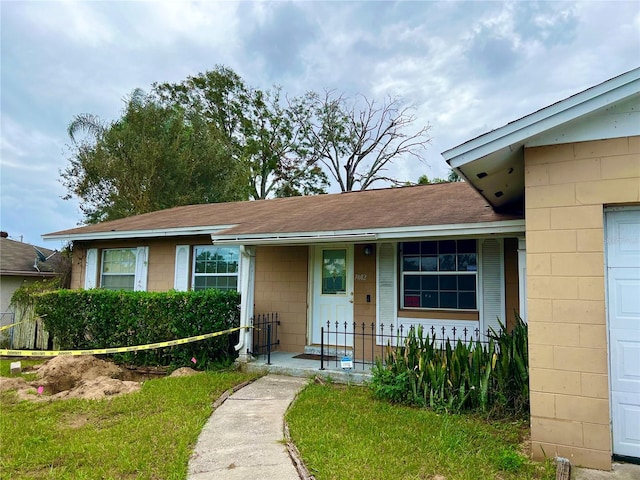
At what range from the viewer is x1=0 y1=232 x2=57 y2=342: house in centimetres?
1165

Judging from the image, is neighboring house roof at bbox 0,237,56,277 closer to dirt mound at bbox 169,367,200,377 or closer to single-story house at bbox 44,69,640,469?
single-story house at bbox 44,69,640,469

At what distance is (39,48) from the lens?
10883 mm

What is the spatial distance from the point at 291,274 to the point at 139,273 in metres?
4.02

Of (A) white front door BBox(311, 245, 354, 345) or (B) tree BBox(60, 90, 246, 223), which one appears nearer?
(A) white front door BBox(311, 245, 354, 345)

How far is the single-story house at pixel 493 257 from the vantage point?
3.63 metres

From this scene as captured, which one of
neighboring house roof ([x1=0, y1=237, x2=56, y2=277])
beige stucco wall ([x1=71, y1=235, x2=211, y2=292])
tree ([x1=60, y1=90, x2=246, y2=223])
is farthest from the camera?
tree ([x1=60, y1=90, x2=246, y2=223])

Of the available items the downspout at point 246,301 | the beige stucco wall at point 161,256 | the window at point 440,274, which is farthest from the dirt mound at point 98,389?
the window at point 440,274

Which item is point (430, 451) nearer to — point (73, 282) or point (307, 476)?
point (307, 476)

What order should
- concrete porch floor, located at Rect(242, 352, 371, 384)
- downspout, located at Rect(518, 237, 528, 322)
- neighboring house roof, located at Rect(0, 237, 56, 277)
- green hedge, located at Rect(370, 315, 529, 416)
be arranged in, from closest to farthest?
green hedge, located at Rect(370, 315, 529, 416), downspout, located at Rect(518, 237, 528, 322), concrete porch floor, located at Rect(242, 352, 371, 384), neighboring house roof, located at Rect(0, 237, 56, 277)

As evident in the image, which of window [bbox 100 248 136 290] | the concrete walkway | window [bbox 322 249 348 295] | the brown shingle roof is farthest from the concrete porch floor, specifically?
window [bbox 100 248 136 290]

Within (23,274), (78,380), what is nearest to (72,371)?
(78,380)

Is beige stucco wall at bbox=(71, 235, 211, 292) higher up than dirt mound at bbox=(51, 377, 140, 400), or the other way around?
beige stucco wall at bbox=(71, 235, 211, 292)

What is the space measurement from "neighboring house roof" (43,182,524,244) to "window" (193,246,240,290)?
0.63 meters

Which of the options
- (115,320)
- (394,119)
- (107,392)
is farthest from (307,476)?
(394,119)
